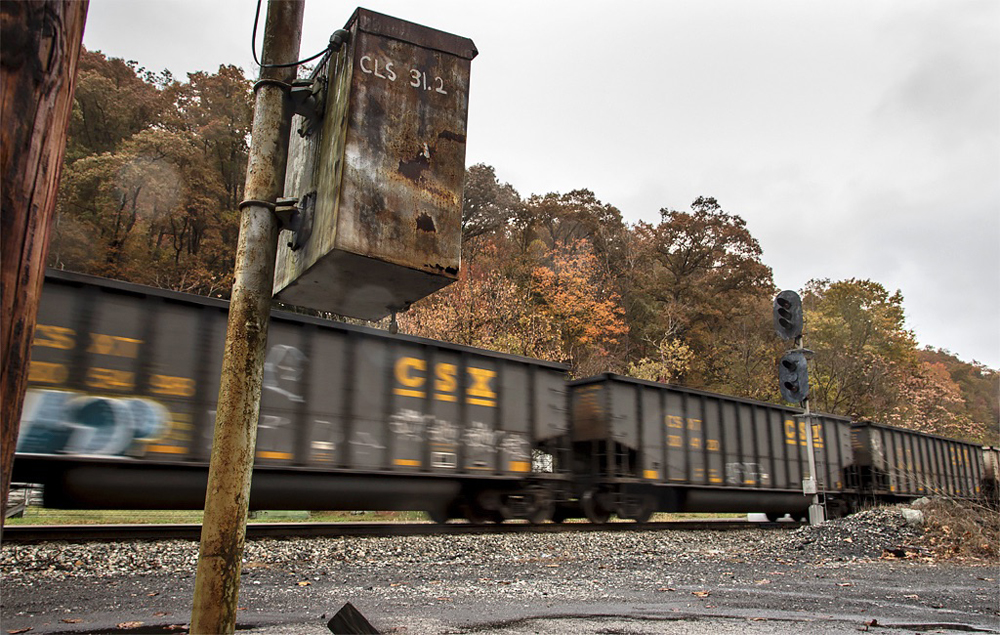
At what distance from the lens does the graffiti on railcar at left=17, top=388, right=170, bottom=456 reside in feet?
25.2

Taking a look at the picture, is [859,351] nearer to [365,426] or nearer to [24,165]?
[365,426]

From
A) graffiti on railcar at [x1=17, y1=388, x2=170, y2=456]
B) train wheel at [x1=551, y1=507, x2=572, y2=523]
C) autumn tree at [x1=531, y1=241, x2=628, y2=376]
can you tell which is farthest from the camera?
autumn tree at [x1=531, y1=241, x2=628, y2=376]

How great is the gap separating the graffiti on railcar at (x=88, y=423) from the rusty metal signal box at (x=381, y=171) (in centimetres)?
723

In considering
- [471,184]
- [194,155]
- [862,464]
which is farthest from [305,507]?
[471,184]

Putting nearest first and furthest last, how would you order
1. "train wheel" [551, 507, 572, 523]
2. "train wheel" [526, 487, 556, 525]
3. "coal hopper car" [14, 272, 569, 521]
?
"coal hopper car" [14, 272, 569, 521] → "train wheel" [526, 487, 556, 525] → "train wheel" [551, 507, 572, 523]

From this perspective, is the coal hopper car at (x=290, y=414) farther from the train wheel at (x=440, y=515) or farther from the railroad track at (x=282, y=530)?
the railroad track at (x=282, y=530)

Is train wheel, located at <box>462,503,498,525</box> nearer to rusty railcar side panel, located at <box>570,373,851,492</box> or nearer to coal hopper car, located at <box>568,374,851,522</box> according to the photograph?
coal hopper car, located at <box>568,374,851,522</box>

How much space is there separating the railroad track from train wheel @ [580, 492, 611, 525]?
53cm

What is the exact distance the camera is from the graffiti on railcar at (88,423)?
7.67 meters

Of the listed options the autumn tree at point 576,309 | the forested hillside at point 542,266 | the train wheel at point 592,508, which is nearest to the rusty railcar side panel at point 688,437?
the train wheel at point 592,508

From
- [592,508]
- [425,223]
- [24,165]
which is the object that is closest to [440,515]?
[592,508]

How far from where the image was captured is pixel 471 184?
139ft

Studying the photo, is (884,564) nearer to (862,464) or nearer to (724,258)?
(862,464)

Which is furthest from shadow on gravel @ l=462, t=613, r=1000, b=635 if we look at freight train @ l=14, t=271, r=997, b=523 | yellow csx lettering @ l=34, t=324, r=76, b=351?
yellow csx lettering @ l=34, t=324, r=76, b=351
